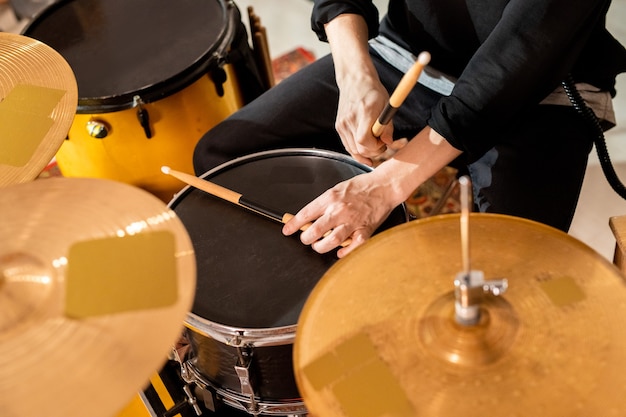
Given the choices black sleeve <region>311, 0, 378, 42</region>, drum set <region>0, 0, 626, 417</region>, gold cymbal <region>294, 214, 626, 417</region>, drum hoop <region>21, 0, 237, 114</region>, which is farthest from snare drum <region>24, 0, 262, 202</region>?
gold cymbal <region>294, 214, 626, 417</region>

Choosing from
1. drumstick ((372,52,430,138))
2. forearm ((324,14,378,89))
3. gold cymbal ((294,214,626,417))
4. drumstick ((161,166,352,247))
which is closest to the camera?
gold cymbal ((294,214,626,417))

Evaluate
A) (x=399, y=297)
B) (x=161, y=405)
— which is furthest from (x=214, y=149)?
(x=399, y=297)

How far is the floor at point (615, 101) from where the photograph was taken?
64.4 inches

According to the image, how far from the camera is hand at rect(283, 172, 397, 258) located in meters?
1.00

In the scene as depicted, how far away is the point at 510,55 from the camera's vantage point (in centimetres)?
100

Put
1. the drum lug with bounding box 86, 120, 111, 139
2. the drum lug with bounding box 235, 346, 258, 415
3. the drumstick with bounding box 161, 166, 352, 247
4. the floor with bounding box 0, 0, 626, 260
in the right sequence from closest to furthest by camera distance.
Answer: the drum lug with bounding box 235, 346, 258, 415 → the drumstick with bounding box 161, 166, 352, 247 → the drum lug with bounding box 86, 120, 111, 139 → the floor with bounding box 0, 0, 626, 260

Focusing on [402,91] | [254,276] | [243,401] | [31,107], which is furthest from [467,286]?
[31,107]

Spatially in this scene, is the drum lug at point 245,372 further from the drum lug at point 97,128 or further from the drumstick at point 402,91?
the drum lug at point 97,128

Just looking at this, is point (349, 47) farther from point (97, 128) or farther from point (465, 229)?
point (465, 229)

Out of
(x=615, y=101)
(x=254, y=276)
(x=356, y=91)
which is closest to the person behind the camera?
(x=254, y=276)

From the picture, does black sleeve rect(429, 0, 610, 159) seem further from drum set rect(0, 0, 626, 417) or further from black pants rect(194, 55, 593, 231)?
drum set rect(0, 0, 626, 417)

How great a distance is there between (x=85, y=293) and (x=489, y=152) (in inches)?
29.2

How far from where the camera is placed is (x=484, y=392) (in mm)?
606

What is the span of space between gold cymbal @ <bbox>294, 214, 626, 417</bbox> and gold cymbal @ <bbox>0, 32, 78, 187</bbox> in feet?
1.49
